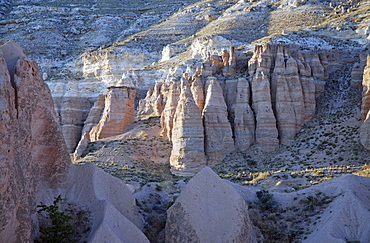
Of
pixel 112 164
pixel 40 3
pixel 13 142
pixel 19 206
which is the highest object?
pixel 40 3

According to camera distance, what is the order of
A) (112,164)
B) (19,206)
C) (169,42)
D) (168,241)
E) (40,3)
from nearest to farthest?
1. (19,206)
2. (168,241)
3. (112,164)
4. (169,42)
5. (40,3)

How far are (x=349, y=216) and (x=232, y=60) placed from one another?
111 ft

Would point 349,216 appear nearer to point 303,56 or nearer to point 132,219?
point 132,219

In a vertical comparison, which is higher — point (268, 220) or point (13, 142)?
point (13, 142)

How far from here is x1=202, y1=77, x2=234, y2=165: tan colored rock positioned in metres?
46.8

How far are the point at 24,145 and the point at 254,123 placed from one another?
32.1 meters

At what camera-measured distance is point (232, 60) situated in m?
53.3

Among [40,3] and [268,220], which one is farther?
[40,3]

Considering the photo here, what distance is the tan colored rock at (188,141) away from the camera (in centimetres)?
4528

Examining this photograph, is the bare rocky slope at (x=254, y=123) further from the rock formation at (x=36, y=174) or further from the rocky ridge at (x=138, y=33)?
the rock formation at (x=36, y=174)

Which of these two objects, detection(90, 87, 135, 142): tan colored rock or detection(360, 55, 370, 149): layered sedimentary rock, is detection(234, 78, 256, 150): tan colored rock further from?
detection(90, 87, 135, 142): tan colored rock

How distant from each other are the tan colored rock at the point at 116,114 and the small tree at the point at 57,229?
1465 inches

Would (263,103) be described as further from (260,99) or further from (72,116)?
(72,116)

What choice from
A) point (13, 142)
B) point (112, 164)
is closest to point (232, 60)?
point (112, 164)
